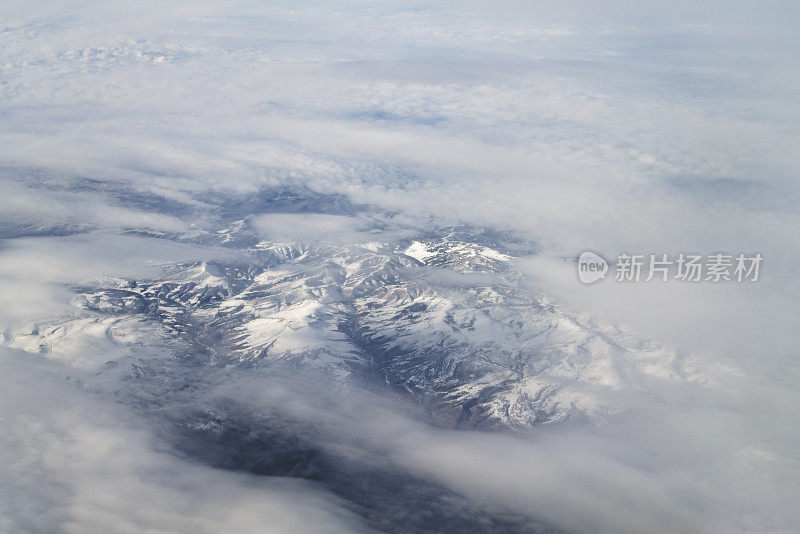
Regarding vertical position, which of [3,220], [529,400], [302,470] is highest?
[3,220]

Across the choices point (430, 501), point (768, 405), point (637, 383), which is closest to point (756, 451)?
point (768, 405)

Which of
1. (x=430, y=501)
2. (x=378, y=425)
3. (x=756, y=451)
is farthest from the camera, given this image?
(x=378, y=425)

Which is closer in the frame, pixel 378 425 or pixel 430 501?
pixel 430 501

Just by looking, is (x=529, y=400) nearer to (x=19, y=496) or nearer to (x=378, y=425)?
(x=378, y=425)

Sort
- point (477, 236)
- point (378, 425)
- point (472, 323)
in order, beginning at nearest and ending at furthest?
point (378, 425), point (472, 323), point (477, 236)

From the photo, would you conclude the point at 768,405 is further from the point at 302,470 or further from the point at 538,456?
the point at 302,470

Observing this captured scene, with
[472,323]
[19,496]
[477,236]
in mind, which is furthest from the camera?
[477,236]

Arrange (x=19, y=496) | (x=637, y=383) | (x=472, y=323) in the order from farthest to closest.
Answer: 1. (x=472, y=323)
2. (x=637, y=383)
3. (x=19, y=496)

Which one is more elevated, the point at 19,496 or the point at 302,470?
the point at 19,496

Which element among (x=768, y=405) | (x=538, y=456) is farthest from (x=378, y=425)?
(x=768, y=405)
